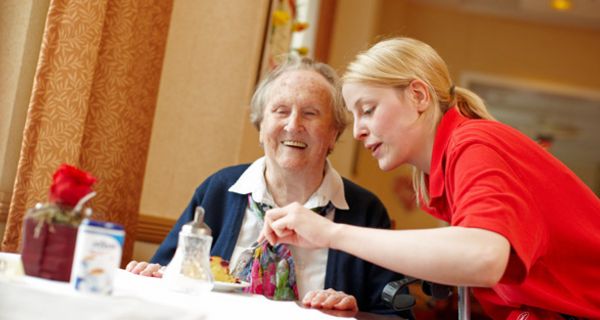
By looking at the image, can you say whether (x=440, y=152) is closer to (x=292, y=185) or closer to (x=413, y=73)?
(x=413, y=73)

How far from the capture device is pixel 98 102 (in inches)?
85.1

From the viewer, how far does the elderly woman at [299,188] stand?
81.4 inches

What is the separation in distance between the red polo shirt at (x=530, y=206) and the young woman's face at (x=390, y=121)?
0.07 metres

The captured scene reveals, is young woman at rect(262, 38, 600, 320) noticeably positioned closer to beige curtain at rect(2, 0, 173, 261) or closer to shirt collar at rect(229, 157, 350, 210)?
shirt collar at rect(229, 157, 350, 210)

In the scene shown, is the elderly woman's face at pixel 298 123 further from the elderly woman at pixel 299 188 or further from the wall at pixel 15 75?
the wall at pixel 15 75

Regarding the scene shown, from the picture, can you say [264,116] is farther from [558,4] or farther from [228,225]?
[558,4]

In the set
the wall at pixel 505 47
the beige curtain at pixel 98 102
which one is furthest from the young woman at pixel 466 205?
the wall at pixel 505 47

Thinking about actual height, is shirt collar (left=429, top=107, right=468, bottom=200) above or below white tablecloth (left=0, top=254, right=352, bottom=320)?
above

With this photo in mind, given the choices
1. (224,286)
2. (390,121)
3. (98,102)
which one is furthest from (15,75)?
(390,121)

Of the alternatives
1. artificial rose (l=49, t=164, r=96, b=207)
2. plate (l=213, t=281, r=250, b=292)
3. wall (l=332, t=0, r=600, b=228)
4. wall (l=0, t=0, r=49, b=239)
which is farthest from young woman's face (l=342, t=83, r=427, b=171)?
wall (l=332, t=0, r=600, b=228)

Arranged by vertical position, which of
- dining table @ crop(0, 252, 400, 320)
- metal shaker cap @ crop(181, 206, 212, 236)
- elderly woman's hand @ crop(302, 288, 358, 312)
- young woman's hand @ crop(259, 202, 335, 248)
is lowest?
elderly woman's hand @ crop(302, 288, 358, 312)

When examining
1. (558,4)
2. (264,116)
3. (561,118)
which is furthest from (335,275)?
(561,118)

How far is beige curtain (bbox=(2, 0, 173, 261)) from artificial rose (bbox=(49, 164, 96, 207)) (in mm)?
822

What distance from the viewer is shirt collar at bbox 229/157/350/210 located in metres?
2.18
